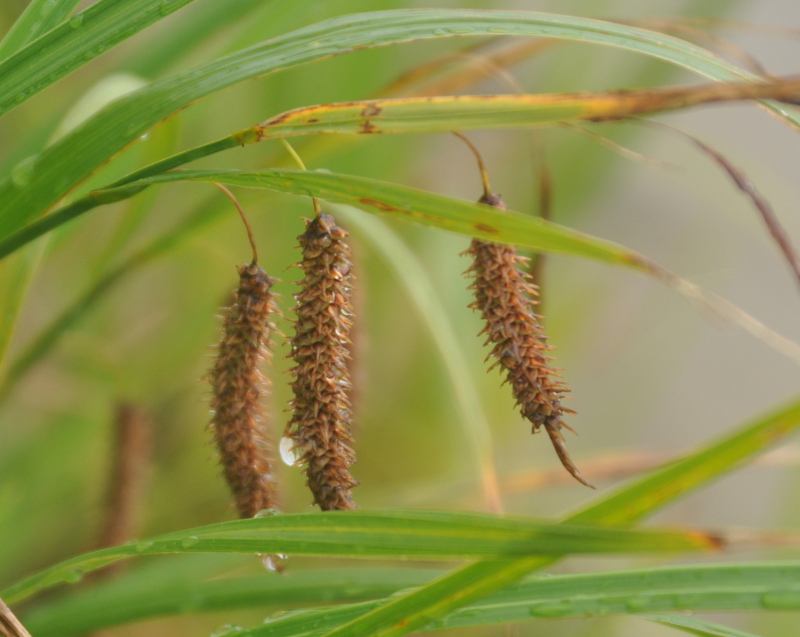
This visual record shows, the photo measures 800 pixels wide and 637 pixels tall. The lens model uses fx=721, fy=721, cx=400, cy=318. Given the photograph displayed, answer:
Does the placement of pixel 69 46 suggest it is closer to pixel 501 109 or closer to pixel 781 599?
pixel 501 109

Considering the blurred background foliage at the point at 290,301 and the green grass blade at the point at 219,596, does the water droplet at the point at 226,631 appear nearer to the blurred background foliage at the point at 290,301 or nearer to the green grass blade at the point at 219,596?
the green grass blade at the point at 219,596

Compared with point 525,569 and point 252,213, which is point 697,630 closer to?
point 525,569

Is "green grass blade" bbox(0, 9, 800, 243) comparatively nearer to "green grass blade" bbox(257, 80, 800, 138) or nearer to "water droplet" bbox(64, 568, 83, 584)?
"green grass blade" bbox(257, 80, 800, 138)

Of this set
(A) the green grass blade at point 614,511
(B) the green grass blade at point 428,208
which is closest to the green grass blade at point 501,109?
(B) the green grass blade at point 428,208

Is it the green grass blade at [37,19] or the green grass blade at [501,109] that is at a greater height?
the green grass blade at [37,19]

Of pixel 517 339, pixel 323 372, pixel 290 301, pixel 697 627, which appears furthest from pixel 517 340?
pixel 290 301

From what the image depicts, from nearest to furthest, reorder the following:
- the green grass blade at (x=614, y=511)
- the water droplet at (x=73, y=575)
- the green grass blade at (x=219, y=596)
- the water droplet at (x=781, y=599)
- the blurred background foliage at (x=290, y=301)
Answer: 1. the green grass blade at (x=614, y=511)
2. the water droplet at (x=781, y=599)
3. the water droplet at (x=73, y=575)
4. the green grass blade at (x=219, y=596)
5. the blurred background foliage at (x=290, y=301)

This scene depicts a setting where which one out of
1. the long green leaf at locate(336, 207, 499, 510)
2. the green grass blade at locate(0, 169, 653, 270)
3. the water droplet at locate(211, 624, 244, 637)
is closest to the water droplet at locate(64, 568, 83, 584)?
the water droplet at locate(211, 624, 244, 637)
